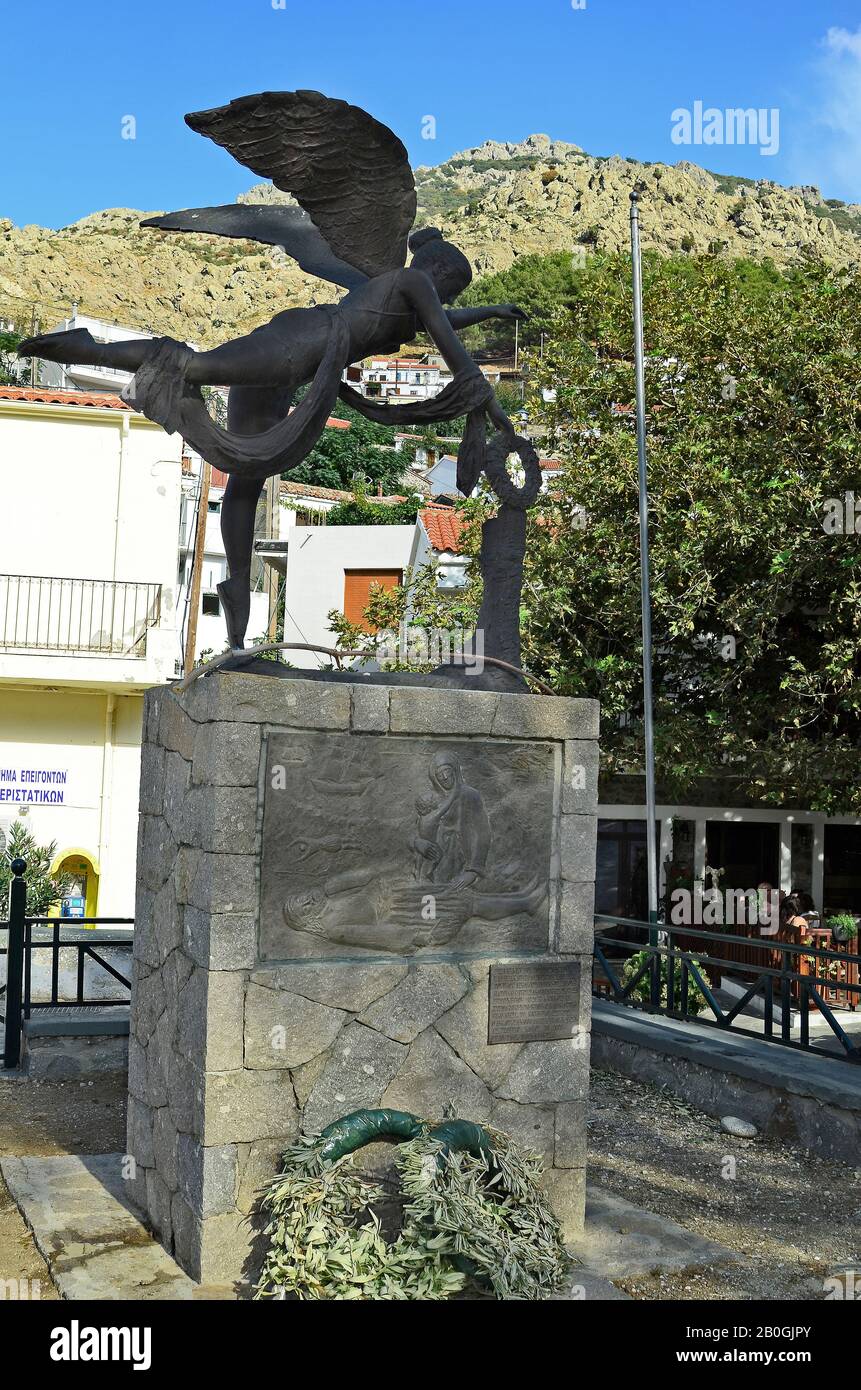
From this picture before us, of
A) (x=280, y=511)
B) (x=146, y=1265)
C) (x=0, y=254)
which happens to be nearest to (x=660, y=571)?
(x=146, y=1265)

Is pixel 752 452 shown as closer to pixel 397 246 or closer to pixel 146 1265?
pixel 397 246

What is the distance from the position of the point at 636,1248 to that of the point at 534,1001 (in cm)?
109

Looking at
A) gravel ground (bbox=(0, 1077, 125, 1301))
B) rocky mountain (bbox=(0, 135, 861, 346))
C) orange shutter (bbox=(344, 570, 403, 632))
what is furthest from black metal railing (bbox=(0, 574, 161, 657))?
rocky mountain (bbox=(0, 135, 861, 346))

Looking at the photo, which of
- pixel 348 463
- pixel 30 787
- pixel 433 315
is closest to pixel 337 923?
pixel 433 315

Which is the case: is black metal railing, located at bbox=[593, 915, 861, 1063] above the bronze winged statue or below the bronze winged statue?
below

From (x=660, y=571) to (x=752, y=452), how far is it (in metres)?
1.66

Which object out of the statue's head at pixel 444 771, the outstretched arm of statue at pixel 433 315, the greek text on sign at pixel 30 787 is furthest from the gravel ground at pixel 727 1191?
the greek text on sign at pixel 30 787

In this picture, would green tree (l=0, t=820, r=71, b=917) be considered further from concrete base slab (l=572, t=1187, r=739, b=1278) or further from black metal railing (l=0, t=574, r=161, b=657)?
concrete base slab (l=572, t=1187, r=739, b=1278)

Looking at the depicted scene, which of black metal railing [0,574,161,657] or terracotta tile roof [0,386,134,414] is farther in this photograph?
terracotta tile roof [0,386,134,414]

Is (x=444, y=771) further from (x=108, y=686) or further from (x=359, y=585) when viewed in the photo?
(x=359, y=585)

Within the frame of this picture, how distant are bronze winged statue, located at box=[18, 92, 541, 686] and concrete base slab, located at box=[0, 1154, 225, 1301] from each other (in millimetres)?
2561

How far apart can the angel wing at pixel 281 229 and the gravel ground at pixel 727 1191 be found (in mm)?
4601

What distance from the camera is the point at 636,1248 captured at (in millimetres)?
5199

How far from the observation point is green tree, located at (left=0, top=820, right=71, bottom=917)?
14.9 meters
